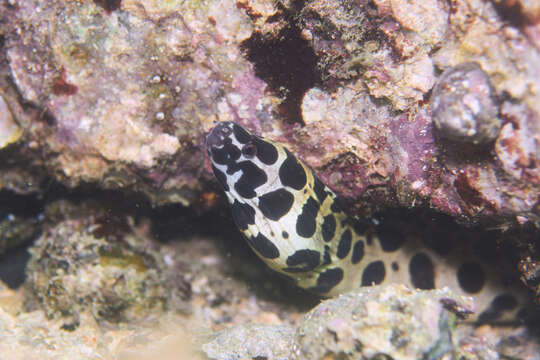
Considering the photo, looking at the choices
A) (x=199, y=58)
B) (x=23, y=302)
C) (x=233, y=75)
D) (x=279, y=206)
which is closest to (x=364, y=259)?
(x=279, y=206)

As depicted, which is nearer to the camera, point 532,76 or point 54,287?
point 532,76

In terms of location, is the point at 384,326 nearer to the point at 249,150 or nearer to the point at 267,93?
the point at 249,150

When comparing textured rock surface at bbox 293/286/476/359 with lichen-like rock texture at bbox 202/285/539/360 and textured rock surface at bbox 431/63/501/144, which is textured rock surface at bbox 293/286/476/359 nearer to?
lichen-like rock texture at bbox 202/285/539/360

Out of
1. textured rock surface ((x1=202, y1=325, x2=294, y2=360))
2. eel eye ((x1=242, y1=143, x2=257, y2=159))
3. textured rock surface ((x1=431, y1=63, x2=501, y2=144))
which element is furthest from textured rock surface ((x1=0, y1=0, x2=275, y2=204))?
textured rock surface ((x1=202, y1=325, x2=294, y2=360))

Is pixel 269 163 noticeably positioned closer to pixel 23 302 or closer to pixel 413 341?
pixel 413 341

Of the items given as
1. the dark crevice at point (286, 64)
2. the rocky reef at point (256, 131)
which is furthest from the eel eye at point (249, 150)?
the dark crevice at point (286, 64)
